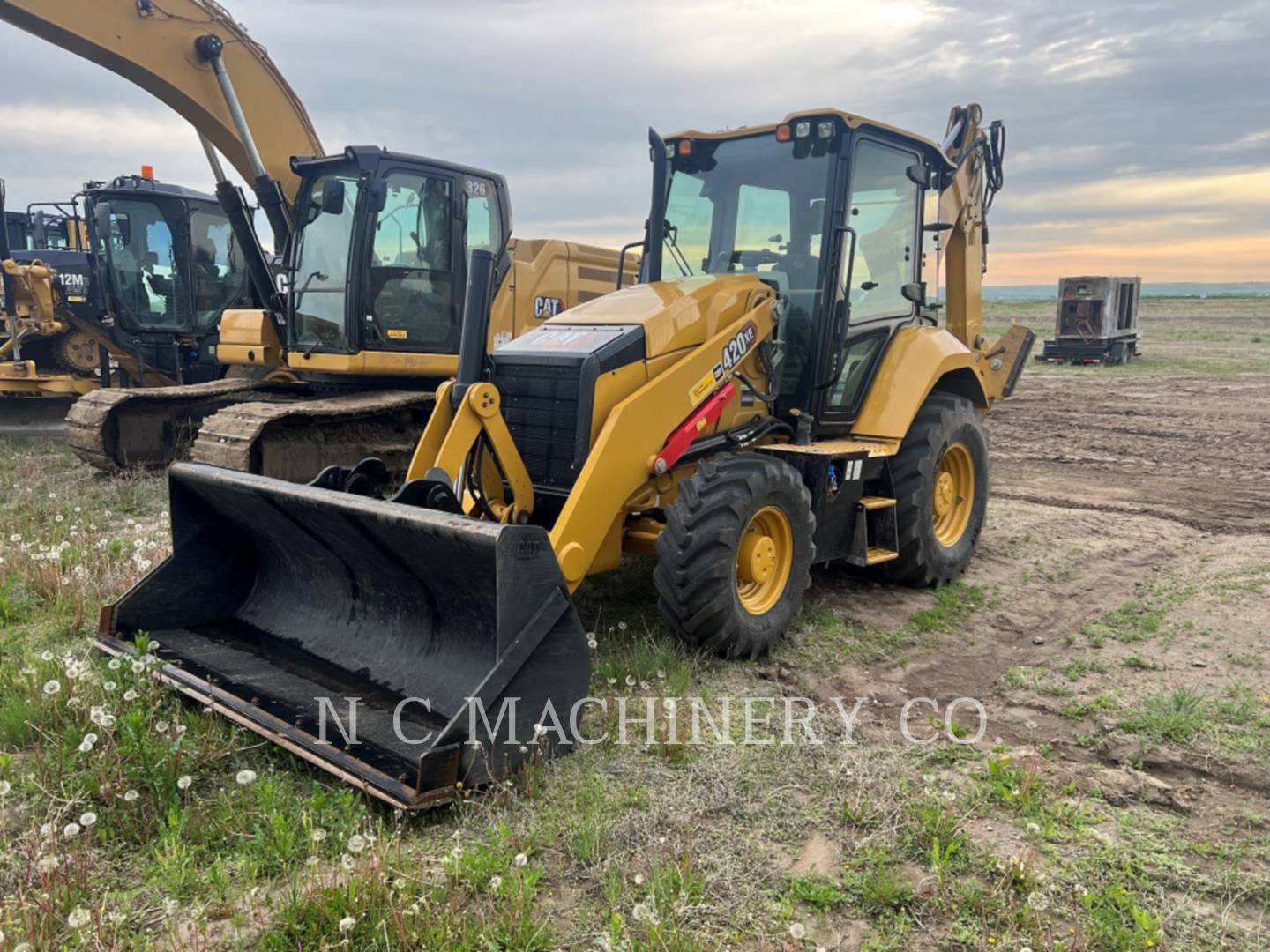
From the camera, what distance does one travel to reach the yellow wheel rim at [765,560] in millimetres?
4777

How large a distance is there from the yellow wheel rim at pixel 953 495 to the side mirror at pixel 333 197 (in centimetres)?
520

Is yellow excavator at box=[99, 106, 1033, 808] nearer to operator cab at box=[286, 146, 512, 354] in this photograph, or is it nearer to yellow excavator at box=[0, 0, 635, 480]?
yellow excavator at box=[0, 0, 635, 480]

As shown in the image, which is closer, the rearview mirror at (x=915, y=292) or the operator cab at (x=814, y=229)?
the operator cab at (x=814, y=229)

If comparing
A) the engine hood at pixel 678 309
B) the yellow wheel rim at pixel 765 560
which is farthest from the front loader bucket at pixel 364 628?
the engine hood at pixel 678 309

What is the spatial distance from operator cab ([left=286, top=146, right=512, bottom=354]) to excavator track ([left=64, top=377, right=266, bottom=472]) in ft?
4.92

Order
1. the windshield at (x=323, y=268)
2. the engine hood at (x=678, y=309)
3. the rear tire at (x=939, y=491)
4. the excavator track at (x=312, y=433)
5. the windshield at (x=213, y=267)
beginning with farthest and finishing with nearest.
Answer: the windshield at (x=213, y=267), the windshield at (x=323, y=268), the excavator track at (x=312, y=433), the rear tire at (x=939, y=491), the engine hood at (x=678, y=309)

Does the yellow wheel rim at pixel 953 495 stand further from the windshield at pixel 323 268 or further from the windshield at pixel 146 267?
the windshield at pixel 146 267

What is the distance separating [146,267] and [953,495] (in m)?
10.2

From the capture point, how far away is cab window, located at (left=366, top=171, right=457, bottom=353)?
8.38 meters

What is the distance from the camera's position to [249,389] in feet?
31.4

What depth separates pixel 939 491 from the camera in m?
6.46

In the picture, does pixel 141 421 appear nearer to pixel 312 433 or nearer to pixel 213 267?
pixel 312 433

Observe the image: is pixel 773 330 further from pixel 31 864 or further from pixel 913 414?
pixel 31 864

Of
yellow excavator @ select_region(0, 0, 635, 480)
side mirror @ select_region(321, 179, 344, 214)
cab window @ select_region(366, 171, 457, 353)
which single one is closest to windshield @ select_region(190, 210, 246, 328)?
yellow excavator @ select_region(0, 0, 635, 480)
